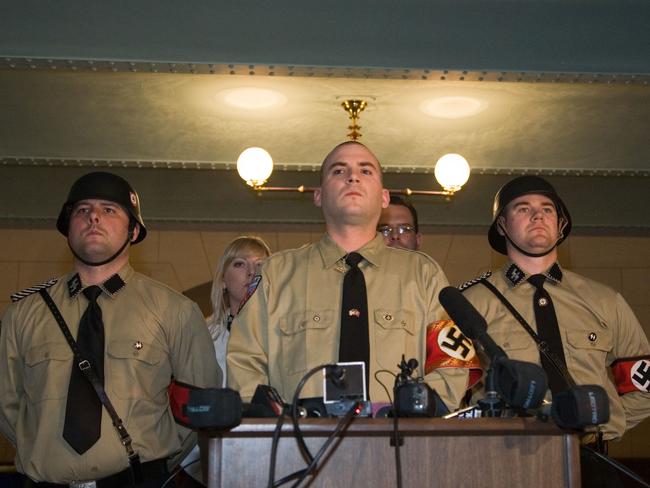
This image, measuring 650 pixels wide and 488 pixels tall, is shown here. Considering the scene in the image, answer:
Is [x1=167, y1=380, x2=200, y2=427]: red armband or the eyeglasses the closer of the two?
[x1=167, y1=380, x2=200, y2=427]: red armband

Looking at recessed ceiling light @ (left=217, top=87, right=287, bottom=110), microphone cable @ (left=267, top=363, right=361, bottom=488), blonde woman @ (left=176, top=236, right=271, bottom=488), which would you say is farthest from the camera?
recessed ceiling light @ (left=217, top=87, right=287, bottom=110)

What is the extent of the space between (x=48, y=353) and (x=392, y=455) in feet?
6.17

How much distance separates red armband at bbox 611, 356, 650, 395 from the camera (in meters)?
3.87

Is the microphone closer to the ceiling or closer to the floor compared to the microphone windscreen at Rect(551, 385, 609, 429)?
closer to the ceiling

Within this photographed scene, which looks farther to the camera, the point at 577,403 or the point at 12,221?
the point at 12,221

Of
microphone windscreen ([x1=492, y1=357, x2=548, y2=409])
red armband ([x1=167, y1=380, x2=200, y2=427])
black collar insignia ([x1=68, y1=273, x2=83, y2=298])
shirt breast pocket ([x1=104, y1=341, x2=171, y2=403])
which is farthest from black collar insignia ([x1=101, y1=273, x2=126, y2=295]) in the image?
microphone windscreen ([x1=492, y1=357, x2=548, y2=409])

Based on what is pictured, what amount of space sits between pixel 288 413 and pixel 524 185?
213 centimetres

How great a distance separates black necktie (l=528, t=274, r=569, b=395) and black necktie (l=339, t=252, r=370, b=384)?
83 centimetres

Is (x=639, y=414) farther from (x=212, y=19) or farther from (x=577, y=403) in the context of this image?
(x=212, y=19)

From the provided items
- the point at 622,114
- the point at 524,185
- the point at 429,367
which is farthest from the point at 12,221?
the point at 429,367

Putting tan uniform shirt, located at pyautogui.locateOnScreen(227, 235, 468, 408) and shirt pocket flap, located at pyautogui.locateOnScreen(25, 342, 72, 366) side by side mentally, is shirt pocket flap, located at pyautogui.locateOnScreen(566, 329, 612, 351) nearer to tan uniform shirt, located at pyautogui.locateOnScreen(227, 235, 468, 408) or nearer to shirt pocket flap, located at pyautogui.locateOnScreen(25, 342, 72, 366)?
tan uniform shirt, located at pyautogui.locateOnScreen(227, 235, 468, 408)

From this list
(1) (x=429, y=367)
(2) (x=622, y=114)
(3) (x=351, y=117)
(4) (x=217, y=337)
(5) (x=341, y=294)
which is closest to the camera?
(1) (x=429, y=367)

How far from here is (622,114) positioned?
727 cm

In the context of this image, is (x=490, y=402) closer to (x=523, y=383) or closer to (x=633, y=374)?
(x=523, y=383)
